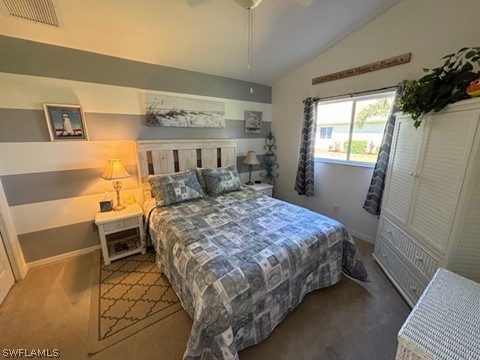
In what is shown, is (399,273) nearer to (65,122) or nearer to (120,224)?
(120,224)

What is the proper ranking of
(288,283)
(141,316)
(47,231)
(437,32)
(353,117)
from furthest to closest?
(353,117) < (47,231) < (437,32) < (141,316) < (288,283)

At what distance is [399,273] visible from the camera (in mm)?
1983

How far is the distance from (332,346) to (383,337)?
42cm

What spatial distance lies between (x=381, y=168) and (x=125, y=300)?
10.4ft

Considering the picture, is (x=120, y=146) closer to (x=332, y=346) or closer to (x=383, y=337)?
(x=332, y=346)

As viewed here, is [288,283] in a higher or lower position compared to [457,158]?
lower

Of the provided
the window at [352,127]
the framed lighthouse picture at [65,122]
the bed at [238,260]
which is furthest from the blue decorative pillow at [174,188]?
the window at [352,127]

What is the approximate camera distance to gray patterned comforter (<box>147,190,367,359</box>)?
3.98 ft

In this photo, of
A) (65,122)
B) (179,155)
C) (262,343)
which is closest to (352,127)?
(179,155)

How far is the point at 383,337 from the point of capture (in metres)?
1.53

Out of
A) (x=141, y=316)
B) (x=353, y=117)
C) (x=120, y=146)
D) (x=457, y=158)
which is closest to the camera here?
(x=457, y=158)

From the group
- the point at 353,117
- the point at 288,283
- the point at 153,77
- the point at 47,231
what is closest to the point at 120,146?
the point at 153,77

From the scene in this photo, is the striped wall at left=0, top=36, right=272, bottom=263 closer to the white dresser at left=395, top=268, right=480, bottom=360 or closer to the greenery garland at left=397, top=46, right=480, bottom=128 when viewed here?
the greenery garland at left=397, top=46, right=480, bottom=128

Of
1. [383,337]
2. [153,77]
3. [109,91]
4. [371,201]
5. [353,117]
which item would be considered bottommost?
[383,337]
